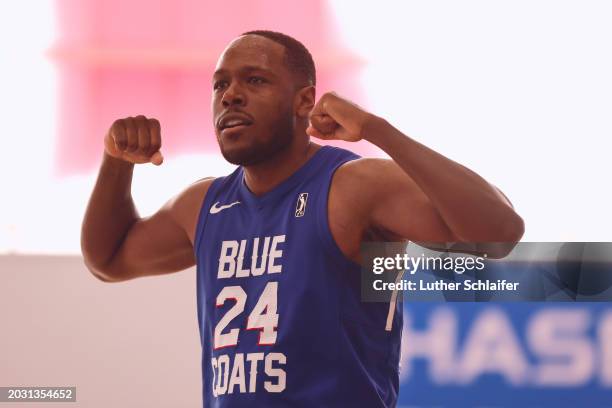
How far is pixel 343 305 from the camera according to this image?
1.54m

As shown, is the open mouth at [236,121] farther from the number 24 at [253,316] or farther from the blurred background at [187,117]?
the blurred background at [187,117]

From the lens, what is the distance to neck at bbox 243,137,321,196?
170 centimetres

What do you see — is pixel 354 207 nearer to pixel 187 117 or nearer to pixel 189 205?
pixel 189 205

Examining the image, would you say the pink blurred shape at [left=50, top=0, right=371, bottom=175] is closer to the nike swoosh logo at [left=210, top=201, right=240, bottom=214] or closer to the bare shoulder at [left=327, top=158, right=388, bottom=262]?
the nike swoosh logo at [left=210, top=201, right=240, bottom=214]

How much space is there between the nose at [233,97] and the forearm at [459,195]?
0.38 m

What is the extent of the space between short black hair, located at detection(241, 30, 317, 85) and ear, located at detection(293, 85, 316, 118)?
0.02m

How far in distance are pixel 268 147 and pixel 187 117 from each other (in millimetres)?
1107

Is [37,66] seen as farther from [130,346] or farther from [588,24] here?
[588,24]

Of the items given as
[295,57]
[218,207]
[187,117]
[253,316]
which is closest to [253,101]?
[295,57]

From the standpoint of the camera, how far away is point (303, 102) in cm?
171

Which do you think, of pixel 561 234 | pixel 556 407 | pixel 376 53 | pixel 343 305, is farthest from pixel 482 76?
pixel 343 305

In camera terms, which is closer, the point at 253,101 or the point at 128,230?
the point at 253,101

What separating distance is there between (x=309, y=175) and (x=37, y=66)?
54.5 inches

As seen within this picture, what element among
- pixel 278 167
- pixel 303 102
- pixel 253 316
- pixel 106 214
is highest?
pixel 303 102
